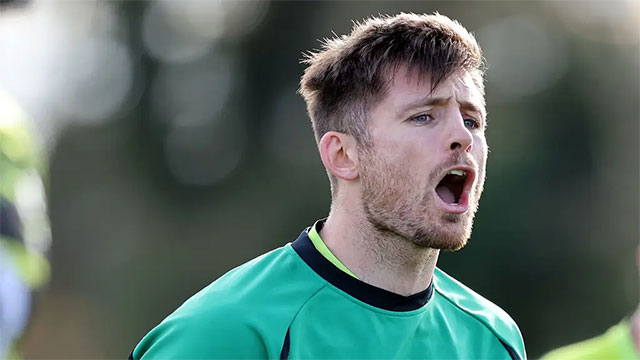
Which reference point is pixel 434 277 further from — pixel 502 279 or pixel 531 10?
pixel 531 10

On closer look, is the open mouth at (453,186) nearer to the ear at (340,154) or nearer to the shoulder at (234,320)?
the ear at (340,154)

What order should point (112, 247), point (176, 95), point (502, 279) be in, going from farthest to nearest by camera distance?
point (176, 95)
point (112, 247)
point (502, 279)

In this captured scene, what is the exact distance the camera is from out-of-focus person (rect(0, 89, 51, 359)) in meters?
5.29

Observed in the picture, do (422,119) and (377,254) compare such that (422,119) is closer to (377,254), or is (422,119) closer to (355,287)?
(377,254)

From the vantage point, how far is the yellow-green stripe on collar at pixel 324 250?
13.9 ft

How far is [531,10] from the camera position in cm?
2203

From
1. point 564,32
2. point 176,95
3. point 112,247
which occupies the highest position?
point 564,32

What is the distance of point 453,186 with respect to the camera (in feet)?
14.5

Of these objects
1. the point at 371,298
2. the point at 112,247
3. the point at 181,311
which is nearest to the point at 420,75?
the point at 371,298

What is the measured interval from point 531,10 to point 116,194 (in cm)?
1040

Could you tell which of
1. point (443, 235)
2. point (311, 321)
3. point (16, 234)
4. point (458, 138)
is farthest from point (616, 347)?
point (16, 234)

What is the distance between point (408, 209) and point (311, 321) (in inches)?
24.3

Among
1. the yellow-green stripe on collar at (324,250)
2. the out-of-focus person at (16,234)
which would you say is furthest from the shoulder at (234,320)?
the out-of-focus person at (16,234)

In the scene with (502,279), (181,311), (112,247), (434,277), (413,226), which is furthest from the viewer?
(112,247)
